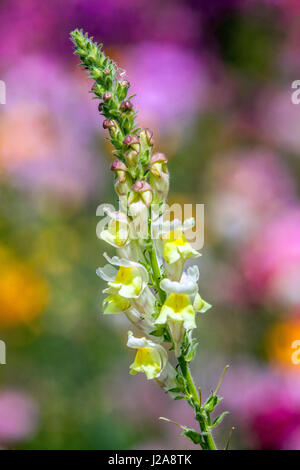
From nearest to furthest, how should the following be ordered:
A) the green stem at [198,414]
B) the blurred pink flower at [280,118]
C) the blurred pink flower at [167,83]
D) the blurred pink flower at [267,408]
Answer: the green stem at [198,414] < the blurred pink flower at [267,408] < the blurred pink flower at [167,83] < the blurred pink flower at [280,118]

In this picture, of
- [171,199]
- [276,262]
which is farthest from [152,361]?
[171,199]

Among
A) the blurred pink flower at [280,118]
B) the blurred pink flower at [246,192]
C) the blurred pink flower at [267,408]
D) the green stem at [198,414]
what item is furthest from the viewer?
the blurred pink flower at [280,118]

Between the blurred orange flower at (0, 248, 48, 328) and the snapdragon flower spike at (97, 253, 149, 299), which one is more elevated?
the blurred orange flower at (0, 248, 48, 328)

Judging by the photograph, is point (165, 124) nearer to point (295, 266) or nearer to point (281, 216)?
point (281, 216)

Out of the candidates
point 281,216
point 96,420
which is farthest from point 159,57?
point 96,420

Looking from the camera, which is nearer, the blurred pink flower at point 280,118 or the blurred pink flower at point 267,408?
the blurred pink flower at point 267,408

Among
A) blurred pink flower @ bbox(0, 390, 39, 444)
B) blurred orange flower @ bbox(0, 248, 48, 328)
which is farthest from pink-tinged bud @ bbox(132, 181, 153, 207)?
blurred orange flower @ bbox(0, 248, 48, 328)

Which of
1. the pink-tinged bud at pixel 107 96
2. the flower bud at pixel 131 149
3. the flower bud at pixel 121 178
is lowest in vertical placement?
the flower bud at pixel 121 178

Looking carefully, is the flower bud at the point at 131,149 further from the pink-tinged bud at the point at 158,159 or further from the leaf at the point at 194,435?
the leaf at the point at 194,435

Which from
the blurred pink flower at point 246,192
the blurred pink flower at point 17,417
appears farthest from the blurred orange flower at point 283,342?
the blurred pink flower at point 17,417

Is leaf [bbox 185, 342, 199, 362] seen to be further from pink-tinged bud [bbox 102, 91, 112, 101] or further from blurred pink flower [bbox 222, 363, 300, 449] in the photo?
blurred pink flower [bbox 222, 363, 300, 449]
